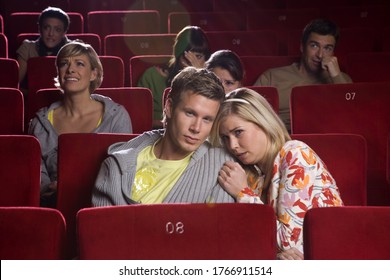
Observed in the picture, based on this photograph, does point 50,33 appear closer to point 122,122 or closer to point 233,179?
point 122,122

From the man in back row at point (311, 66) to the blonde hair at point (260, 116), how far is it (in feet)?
2.55

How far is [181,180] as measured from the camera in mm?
1090

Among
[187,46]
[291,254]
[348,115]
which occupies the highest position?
[187,46]

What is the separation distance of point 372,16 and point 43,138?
5.19 feet

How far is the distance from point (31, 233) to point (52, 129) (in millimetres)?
649

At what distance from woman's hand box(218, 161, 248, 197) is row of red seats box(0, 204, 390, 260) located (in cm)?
20

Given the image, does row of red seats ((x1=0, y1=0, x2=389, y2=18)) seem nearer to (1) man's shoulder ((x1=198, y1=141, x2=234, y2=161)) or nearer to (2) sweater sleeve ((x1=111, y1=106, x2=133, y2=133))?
(2) sweater sleeve ((x1=111, y1=106, x2=133, y2=133))

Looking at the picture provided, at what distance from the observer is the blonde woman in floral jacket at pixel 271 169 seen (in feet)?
3.41

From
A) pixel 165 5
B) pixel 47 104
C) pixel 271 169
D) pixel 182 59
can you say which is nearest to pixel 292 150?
pixel 271 169

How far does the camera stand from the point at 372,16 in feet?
8.95

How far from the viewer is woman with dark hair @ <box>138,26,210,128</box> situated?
1923 millimetres

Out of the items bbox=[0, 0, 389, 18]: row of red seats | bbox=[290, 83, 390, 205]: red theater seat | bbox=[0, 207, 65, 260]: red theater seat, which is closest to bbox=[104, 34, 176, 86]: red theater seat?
bbox=[0, 0, 389, 18]: row of red seats

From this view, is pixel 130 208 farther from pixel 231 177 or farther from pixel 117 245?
pixel 231 177
